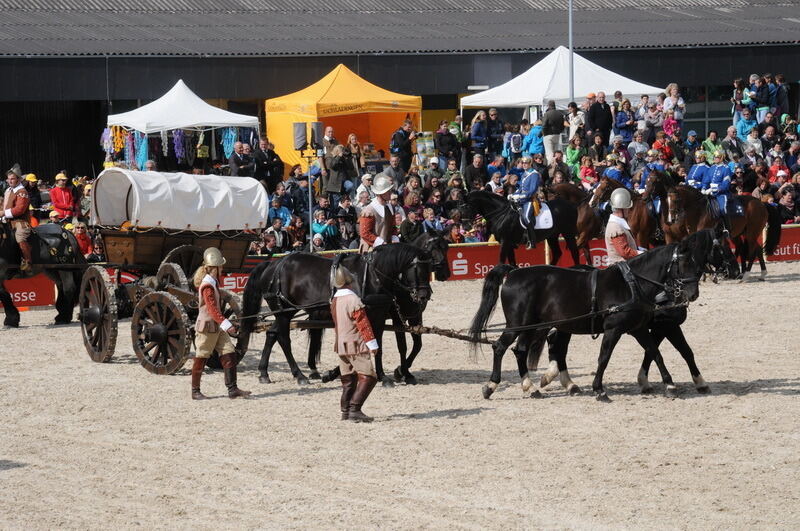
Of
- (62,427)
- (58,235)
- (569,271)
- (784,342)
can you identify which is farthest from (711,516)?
(58,235)

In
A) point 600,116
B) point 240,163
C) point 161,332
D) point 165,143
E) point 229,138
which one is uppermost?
point 600,116

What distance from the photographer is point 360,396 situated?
13.5m

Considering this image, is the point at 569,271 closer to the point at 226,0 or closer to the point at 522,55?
the point at 522,55

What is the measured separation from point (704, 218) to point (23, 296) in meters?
11.9

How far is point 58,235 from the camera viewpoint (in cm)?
2067

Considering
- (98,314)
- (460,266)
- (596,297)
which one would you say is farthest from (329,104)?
(596,297)

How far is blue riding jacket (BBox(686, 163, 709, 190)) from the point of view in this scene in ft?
85.3

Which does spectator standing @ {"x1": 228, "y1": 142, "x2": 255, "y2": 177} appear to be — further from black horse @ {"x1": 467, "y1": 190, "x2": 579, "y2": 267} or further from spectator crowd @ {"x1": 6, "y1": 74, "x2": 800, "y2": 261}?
black horse @ {"x1": 467, "y1": 190, "x2": 579, "y2": 267}

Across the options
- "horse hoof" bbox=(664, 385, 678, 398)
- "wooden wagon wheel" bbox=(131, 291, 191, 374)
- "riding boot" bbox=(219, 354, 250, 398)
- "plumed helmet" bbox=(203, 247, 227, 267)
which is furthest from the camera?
"wooden wagon wheel" bbox=(131, 291, 191, 374)

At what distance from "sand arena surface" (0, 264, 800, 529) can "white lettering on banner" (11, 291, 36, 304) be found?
5.21 meters

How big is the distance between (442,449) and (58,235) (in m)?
10.1

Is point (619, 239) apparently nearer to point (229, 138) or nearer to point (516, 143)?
point (516, 143)

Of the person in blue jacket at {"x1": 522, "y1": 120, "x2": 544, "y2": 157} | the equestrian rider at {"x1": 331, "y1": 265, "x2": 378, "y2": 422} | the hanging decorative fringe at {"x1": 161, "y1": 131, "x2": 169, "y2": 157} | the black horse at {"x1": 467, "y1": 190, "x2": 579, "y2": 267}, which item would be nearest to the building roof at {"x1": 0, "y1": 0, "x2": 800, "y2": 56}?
the hanging decorative fringe at {"x1": 161, "y1": 131, "x2": 169, "y2": 157}

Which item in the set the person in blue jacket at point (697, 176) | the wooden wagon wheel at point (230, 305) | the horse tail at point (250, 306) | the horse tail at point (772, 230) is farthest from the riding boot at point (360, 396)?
the person in blue jacket at point (697, 176)
